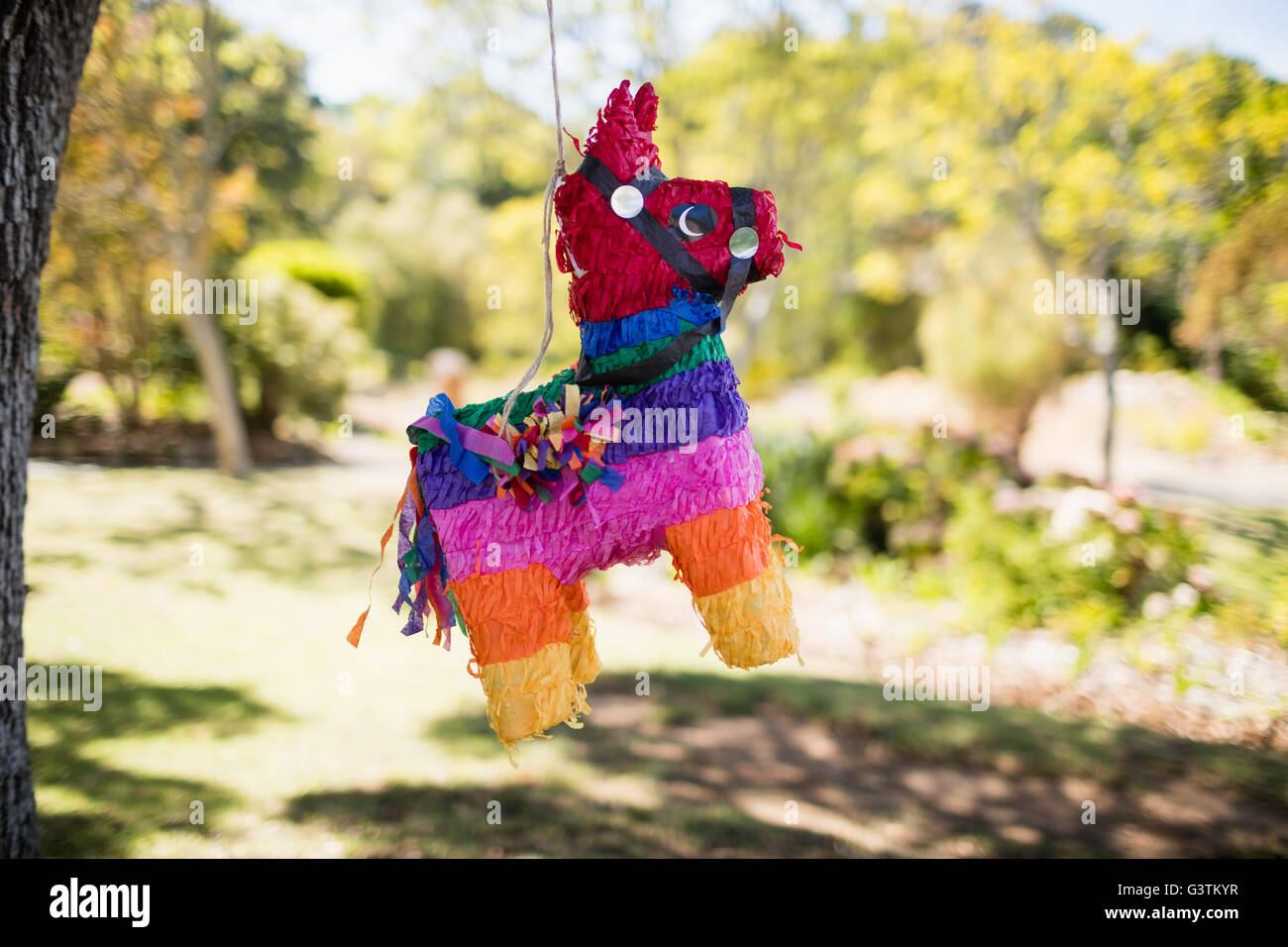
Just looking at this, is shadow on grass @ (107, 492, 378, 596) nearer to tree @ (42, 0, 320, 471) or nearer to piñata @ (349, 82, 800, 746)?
tree @ (42, 0, 320, 471)

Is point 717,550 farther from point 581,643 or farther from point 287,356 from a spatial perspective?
point 287,356

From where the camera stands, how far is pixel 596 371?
1.15 meters

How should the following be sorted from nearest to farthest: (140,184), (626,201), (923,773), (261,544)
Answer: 1. (626,201)
2. (923,773)
3. (261,544)
4. (140,184)

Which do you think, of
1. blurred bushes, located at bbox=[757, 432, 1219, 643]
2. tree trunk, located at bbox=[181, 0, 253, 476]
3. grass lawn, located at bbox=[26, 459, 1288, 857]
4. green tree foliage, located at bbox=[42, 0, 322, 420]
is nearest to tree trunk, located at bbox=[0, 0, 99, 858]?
grass lawn, located at bbox=[26, 459, 1288, 857]

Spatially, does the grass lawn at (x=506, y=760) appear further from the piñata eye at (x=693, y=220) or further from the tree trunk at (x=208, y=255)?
the tree trunk at (x=208, y=255)

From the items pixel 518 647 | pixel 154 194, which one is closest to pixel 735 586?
pixel 518 647

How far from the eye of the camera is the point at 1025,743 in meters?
3.08

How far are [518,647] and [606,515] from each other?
227 millimetres

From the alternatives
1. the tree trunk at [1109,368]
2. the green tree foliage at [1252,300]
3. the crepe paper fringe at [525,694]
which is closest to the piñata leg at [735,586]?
the crepe paper fringe at [525,694]

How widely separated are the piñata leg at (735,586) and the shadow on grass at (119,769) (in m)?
1.83

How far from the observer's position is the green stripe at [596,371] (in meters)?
1.12

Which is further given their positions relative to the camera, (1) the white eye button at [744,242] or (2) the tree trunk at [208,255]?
(2) the tree trunk at [208,255]
